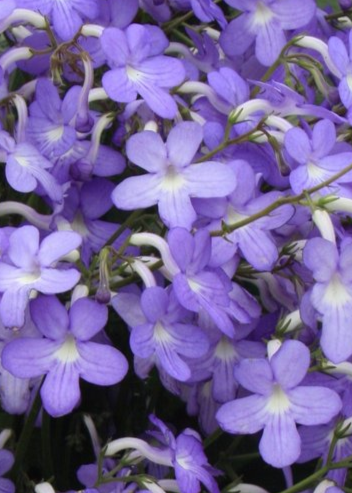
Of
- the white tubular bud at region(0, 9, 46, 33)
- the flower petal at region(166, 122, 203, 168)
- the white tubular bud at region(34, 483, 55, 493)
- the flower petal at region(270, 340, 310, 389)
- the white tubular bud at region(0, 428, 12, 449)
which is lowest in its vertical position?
the white tubular bud at region(0, 428, 12, 449)

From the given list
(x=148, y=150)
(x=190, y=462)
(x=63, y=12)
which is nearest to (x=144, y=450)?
(x=190, y=462)

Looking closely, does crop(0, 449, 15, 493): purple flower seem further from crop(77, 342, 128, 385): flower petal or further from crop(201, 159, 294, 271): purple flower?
crop(201, 159, 294, 271): purple flower

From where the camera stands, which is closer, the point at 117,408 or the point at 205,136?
the point at 205,136

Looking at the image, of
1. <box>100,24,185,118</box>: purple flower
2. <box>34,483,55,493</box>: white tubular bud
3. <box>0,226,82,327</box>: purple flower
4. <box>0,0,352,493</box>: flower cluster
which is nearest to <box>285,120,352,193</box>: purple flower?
<box>0,0,352,493</box>: flower cluster

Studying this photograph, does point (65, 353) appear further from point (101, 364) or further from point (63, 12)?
point (63, 12)

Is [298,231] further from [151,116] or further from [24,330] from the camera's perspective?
[24,330]

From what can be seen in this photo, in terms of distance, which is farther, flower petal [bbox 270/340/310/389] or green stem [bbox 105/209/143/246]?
green stem [bbox 105/209/143/246]

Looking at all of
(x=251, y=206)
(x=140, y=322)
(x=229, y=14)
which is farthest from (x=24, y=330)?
(x=229, y=14)
